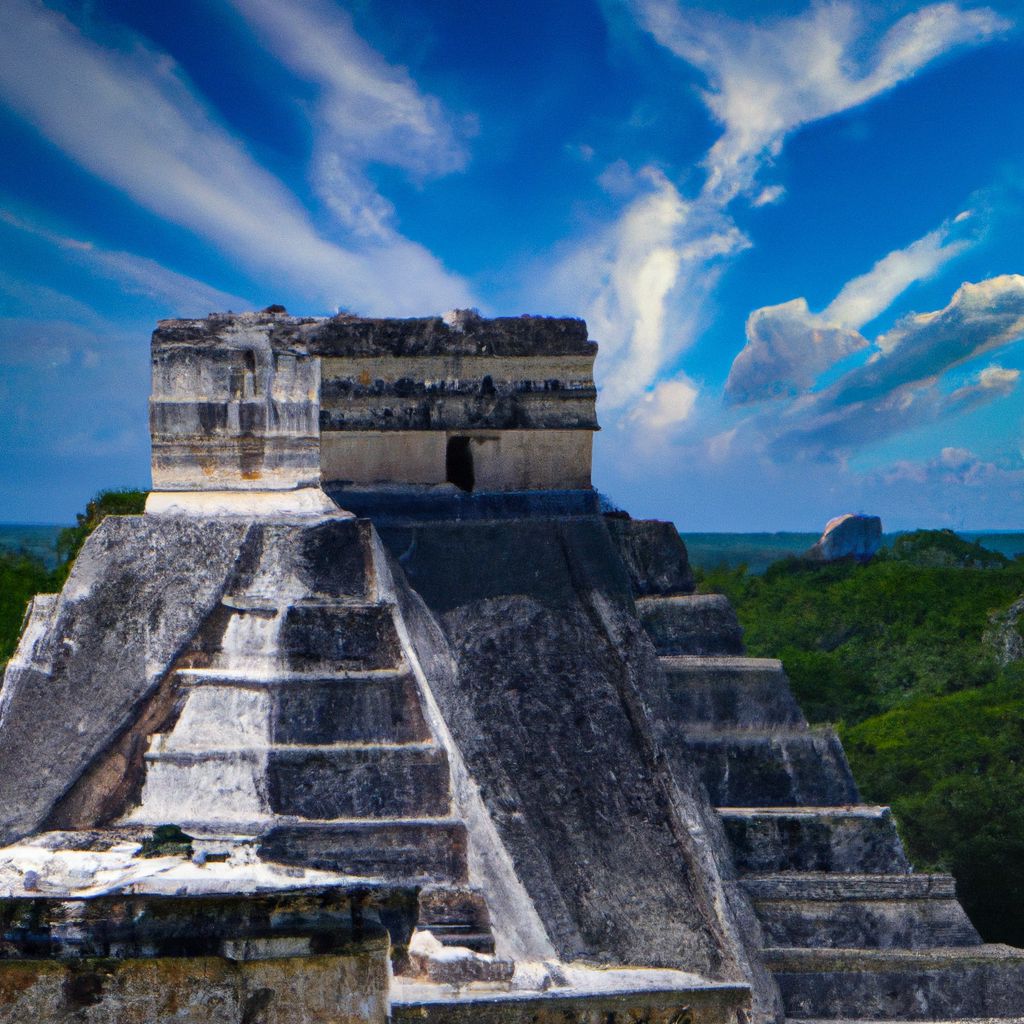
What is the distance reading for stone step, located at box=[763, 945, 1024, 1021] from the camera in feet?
24.9

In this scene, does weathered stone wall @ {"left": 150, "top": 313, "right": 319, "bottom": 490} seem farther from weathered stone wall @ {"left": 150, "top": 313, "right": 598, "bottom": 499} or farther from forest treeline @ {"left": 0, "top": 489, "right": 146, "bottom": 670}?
forest treeline @ {"left": 0, "top": 489, "right": 146, "bottom": 670}

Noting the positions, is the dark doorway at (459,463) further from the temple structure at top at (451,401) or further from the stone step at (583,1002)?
the stone step at (583,1002)

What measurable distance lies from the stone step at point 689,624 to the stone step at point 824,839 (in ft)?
3.54

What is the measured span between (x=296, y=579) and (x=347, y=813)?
1.16m

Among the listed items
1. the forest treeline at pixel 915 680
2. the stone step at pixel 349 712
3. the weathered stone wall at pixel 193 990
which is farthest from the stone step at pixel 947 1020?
the forest treeline at pixel 915 680

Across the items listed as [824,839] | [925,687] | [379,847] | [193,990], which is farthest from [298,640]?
[925,687]

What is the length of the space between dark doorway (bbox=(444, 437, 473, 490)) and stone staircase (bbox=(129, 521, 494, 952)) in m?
2.42

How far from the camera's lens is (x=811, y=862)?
8.23 m

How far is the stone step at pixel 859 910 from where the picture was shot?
7.87 meters

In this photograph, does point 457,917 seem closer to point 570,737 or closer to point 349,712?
point 349,712

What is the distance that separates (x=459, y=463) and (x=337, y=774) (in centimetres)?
324

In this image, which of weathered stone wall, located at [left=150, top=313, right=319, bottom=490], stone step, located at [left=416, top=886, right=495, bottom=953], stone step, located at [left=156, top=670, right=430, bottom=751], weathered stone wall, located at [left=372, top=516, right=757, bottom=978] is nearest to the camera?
stone step, located at [left=416, top=886, right=495, bottom=953]

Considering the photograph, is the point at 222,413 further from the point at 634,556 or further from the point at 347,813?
the point at 634,556

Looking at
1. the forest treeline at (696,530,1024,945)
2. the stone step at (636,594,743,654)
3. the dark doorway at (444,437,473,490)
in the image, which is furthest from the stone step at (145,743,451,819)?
the forest treeline at (696,530,1024,945)
